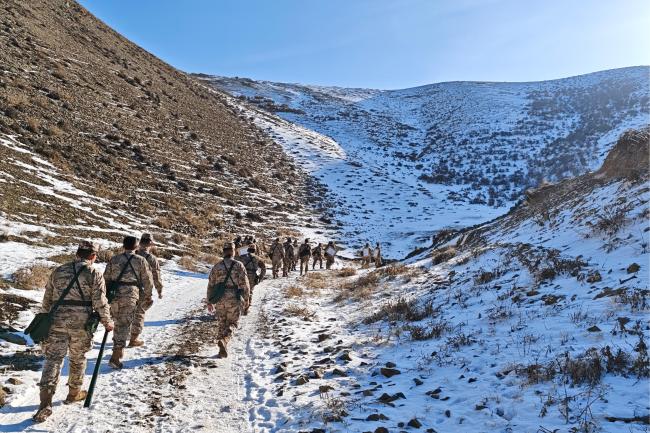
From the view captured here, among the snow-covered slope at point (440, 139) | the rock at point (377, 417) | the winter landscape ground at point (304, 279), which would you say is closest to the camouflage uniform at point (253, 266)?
the winter landscape ground at point (304, 279)

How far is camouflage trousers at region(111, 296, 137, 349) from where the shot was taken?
7680 millimetres

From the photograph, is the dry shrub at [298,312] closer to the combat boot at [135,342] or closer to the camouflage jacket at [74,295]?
the combat boot at [135,342]

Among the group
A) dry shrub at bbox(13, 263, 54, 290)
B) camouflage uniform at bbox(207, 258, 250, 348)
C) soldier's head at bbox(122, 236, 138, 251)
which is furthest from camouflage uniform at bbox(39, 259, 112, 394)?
dry shrub at bbox(13, 263, 54, 290)

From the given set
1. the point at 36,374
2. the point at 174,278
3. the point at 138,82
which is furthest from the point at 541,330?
the point at 138,82

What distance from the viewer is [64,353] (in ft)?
19.0

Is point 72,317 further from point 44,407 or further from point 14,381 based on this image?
Answer: point 14,381

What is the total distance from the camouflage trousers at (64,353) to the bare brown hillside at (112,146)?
38.2 feet

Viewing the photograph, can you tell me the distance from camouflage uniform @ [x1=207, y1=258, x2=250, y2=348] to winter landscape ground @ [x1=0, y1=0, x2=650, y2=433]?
0.50 meters

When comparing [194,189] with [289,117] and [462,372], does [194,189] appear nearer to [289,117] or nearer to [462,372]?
[462,372]

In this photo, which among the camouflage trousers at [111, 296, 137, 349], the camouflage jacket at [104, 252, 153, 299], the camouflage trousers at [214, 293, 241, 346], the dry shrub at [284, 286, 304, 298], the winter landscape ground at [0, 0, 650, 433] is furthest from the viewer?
the dry shrub at [284, 286, 304, 298]

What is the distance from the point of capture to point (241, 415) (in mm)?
5926

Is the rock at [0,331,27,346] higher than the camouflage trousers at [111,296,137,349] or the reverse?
the reverse

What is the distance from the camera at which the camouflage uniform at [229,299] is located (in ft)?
28.9

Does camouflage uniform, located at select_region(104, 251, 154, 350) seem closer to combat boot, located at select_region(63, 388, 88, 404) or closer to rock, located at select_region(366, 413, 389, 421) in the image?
combat boot, located at select_region(63, 388, 88, 404)
